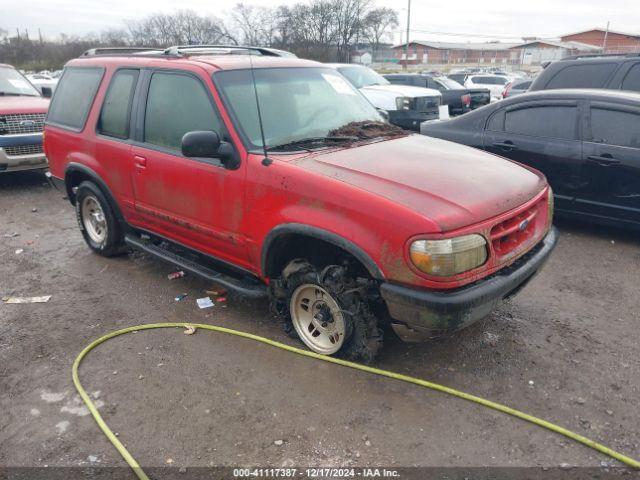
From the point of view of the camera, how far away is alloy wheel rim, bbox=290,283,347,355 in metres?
3.31

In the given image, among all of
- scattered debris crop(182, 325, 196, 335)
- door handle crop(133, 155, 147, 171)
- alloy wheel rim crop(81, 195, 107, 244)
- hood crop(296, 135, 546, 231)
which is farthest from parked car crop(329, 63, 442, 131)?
scattered debris crop(182, 325, 196, 335)

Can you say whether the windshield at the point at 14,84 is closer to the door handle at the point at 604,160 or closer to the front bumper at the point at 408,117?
the front bumper at the point at 408,117

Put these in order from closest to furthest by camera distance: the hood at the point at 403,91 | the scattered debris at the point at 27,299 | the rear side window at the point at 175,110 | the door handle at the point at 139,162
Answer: the rear side window at the point at 175,110
the door handle at the point at 139,162
the scattered debris at the point at 27,299
the hood at the point at 403,91

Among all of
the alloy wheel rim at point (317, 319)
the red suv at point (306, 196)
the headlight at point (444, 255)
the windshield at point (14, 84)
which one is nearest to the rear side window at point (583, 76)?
the red suv at point (306, 196)

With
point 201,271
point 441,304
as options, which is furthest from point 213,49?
point 441,304

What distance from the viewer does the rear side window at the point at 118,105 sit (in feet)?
14.0

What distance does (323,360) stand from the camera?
3.43 metres

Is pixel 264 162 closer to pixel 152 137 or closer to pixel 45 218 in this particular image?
pixel 152 137

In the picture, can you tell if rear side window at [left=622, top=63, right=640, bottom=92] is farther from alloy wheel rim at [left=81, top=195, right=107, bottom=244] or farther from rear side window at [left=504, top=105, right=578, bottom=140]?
alloy wheel rim at [left=81, top=195, right=107, bottom=244]

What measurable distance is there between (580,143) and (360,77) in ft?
25.9

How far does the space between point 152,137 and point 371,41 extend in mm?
59864

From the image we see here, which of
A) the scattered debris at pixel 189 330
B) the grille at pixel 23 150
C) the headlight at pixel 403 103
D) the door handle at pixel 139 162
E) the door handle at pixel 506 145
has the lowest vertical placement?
the scattered debris at pixel 189 330

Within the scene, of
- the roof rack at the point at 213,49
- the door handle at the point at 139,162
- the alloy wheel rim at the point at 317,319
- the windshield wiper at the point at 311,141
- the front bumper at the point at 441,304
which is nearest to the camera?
the front bumper at the point at 441,304

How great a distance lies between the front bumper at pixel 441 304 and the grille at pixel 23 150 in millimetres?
7283
